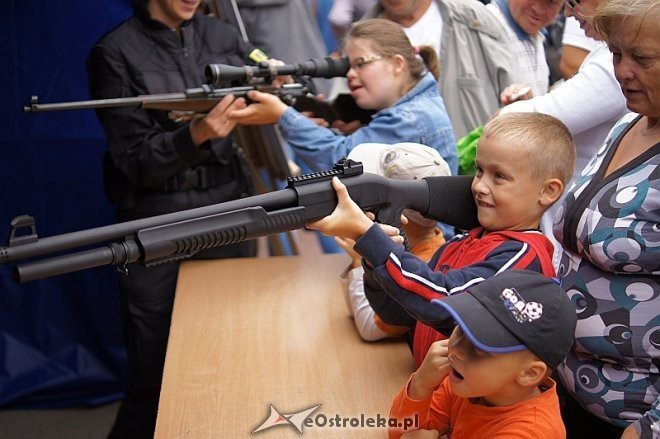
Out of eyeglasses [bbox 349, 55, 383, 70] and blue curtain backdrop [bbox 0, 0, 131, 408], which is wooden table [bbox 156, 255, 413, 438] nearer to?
eyeglasses [bbox 349, 55, 383, 70]

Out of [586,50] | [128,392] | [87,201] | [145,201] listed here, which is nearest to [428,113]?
[586,50]

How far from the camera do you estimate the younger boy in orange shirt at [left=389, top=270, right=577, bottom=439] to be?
149 cm

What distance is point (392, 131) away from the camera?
274cm

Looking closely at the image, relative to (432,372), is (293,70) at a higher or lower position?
higher

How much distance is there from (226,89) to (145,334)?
1.00 meters

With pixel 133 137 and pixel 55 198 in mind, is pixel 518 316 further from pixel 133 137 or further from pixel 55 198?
pixel 55 198

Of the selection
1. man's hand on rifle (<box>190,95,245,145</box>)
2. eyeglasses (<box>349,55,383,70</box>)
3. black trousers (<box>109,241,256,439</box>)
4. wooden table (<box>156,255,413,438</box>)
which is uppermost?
eyeglasses (<box>349,55,383,70</box>)

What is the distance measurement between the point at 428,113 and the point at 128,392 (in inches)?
62.7

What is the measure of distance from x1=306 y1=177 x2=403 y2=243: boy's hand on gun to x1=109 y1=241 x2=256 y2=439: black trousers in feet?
4.75

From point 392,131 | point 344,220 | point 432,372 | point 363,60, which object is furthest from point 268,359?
point 363,60

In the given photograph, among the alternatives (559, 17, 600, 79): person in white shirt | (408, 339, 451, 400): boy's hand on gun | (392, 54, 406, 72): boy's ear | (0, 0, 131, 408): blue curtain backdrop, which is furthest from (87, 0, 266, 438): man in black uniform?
(408, 339, 451, 400): boy's hand on gun

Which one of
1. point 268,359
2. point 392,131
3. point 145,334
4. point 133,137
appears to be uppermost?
point 133,137

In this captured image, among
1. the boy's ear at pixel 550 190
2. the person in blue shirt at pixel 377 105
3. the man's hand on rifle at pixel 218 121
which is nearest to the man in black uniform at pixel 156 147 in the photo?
the man's hand on rifle at pixel 218 121

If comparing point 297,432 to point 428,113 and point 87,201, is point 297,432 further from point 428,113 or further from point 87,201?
point 87,201
